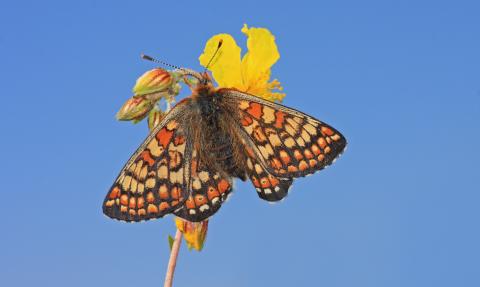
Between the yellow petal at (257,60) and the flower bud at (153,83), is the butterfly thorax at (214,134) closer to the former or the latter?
the flower bud at (153,83)

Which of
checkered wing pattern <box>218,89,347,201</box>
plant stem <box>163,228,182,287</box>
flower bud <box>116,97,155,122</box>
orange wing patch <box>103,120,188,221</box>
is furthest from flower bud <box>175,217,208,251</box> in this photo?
flower bud <box>116,97,155,122</box>

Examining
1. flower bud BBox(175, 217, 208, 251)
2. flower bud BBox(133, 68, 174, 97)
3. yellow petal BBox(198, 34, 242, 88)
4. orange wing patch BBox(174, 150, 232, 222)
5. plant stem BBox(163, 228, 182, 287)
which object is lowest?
plant stem BBox(163, 228, 182, 287)

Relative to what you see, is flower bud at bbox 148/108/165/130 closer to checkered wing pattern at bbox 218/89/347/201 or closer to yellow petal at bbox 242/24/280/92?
checkered wing pattern at bbox 218/89/347/201

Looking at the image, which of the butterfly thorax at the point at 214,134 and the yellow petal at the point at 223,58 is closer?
the butterfly thorax at the point at 214,134

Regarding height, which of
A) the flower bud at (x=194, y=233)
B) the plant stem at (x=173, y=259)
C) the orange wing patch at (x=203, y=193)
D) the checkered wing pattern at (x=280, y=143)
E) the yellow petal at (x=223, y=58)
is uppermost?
the yellow petal at (x=223, y=58)

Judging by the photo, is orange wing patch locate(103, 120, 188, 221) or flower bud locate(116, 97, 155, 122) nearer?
orange wing patch locate(103, 120, 188, 221)

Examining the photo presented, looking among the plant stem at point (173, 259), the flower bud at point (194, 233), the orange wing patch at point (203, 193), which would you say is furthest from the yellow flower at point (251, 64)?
the plant stem at point (173, 259)

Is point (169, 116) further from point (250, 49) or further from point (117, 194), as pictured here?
point (250, 49)
